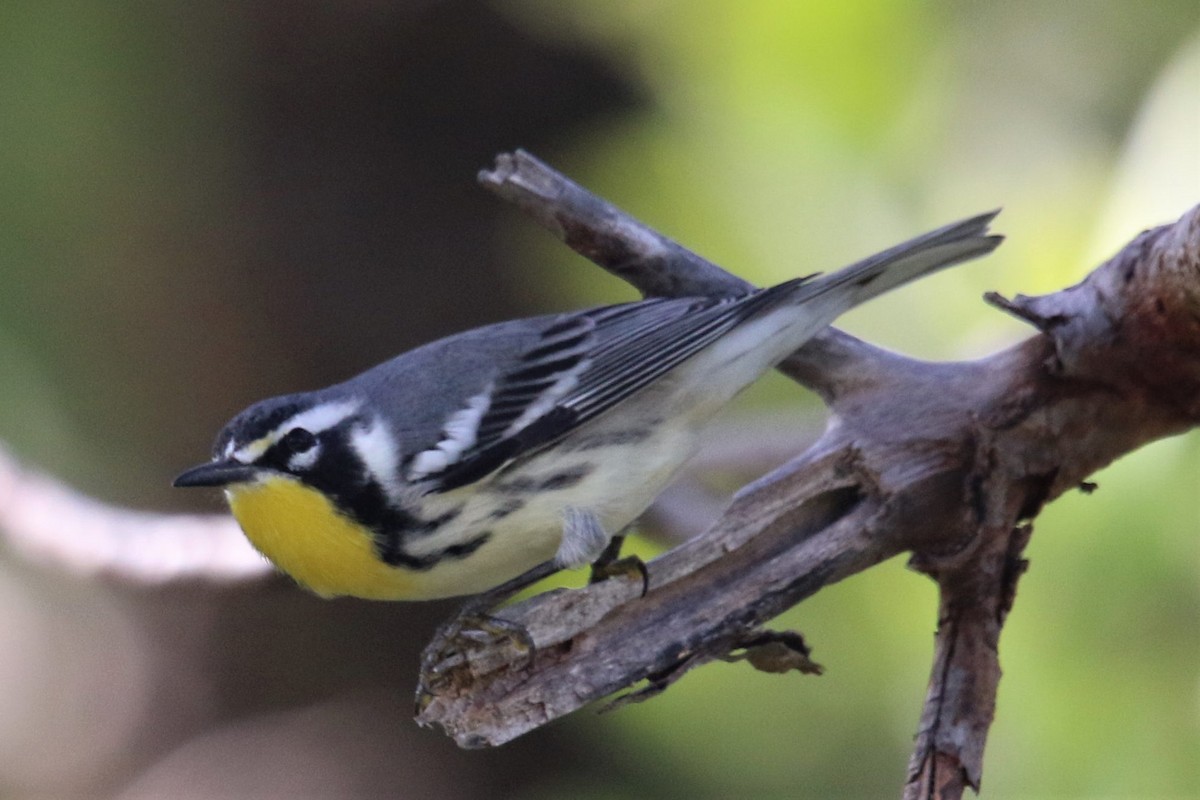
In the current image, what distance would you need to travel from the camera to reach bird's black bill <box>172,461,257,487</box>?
5.22 feet

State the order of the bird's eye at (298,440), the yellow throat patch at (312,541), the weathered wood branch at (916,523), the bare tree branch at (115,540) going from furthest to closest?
the bare tree branch at (115,540) < the bird's eye at (298,440) < the yellow throat patch at (312,541) < the weathered wood branch at (916,523)

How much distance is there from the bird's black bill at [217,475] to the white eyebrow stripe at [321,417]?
2.5 inches

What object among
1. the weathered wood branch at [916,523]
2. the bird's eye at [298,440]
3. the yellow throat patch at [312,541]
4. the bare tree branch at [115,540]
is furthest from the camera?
the bare tree branch at [115,540]

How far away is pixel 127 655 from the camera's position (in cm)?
316

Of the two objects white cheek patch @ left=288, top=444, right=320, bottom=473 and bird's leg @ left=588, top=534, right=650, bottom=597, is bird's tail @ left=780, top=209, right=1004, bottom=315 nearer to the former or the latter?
bird's leg @ left=588, top=534, right=650, bottom=597

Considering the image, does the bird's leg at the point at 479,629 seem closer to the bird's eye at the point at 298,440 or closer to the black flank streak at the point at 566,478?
the black flank streak at the point at 566,478

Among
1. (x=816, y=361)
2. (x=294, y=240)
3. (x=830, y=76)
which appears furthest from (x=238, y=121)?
(x=816, y=361)

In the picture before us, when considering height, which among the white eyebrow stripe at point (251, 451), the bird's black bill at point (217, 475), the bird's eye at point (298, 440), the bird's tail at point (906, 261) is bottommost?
the bird's black bill at point (217, 475)

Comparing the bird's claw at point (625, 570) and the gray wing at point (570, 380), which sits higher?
the gray wing at point (570, 380)

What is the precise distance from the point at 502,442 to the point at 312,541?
27 centimetres

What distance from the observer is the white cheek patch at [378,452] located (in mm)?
1624

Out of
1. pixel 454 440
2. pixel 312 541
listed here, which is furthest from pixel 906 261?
pixel 312 541

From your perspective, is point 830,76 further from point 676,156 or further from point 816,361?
point 816,361

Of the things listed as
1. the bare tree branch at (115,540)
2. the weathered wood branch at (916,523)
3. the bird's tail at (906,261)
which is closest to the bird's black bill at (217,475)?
the bare tree branch at (115,540)
